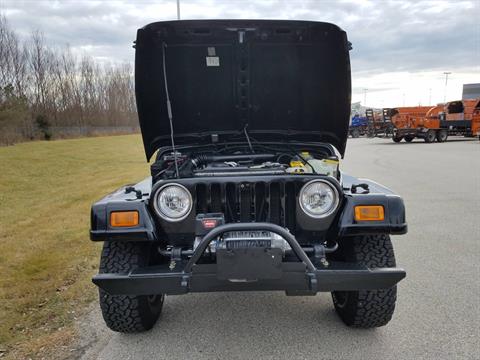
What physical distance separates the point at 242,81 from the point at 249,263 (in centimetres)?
207

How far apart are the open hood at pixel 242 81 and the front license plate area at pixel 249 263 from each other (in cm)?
190

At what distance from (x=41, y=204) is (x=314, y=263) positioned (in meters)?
8.38

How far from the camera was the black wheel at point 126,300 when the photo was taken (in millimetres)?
2750

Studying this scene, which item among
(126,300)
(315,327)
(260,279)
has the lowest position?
(315,327)

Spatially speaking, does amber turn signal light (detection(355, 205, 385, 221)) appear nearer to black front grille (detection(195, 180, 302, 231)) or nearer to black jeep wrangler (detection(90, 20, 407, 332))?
black jeep wrangler (detection(90, 20, 407, 332))

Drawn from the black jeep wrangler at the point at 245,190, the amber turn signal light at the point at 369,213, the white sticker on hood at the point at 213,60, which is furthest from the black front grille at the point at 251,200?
the white sticker on hood at the point at 213,60

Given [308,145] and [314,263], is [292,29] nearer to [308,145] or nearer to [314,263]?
[308,145]

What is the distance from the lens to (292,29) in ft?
11.4

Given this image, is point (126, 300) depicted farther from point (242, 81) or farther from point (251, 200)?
point (242, 81)

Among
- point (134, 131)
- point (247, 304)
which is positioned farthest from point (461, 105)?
point (134, 131)

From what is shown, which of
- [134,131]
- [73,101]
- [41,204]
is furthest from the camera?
[134,131]

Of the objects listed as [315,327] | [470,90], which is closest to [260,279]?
[315,327]

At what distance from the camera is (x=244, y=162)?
380 centimetres

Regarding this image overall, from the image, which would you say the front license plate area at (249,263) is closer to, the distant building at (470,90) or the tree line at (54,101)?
the tree line at (54,101)
